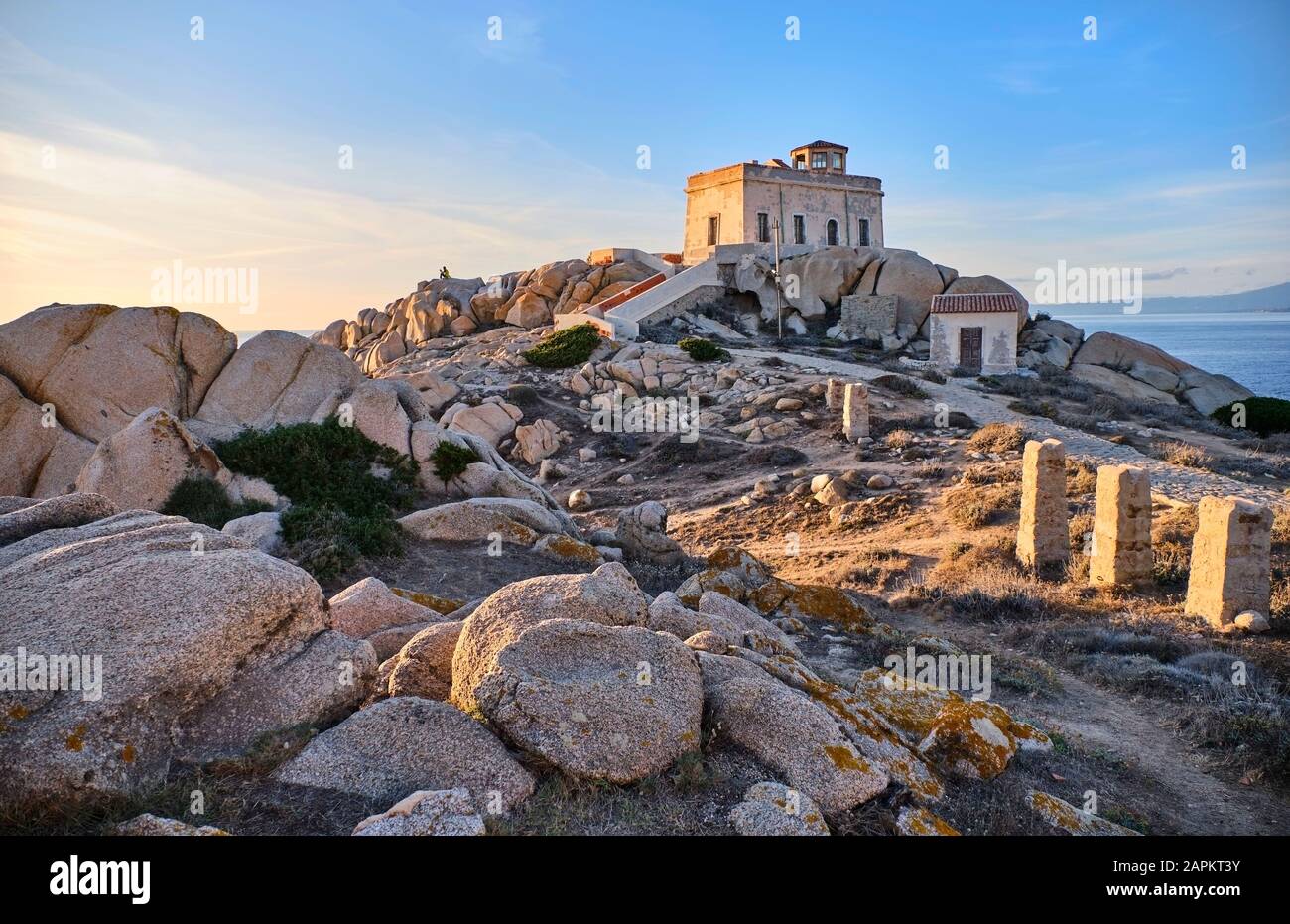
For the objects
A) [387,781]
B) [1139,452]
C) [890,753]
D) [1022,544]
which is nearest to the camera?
[387,781]

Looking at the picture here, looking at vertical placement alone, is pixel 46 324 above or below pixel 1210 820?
above

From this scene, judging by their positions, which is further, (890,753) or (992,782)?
(992,782)

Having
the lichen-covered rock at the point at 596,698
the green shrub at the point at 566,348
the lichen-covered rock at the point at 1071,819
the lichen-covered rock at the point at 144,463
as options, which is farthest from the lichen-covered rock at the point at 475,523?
the green shrub at the point at 566,348

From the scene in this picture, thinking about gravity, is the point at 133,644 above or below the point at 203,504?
above

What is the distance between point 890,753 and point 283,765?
3854 mm

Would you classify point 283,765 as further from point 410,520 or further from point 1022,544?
point 1022,544

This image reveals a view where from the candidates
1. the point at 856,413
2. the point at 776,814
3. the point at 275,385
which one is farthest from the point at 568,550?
the point at 856,413

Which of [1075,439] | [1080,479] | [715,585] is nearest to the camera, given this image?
[715,585]

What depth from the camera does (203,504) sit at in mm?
12281

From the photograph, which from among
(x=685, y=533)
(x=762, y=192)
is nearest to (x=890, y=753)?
(x=685, y=533)

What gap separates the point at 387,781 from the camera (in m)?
4.63

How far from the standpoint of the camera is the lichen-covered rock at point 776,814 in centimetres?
440

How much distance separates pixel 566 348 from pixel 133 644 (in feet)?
108

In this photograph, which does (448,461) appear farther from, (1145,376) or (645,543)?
(1145,376)
